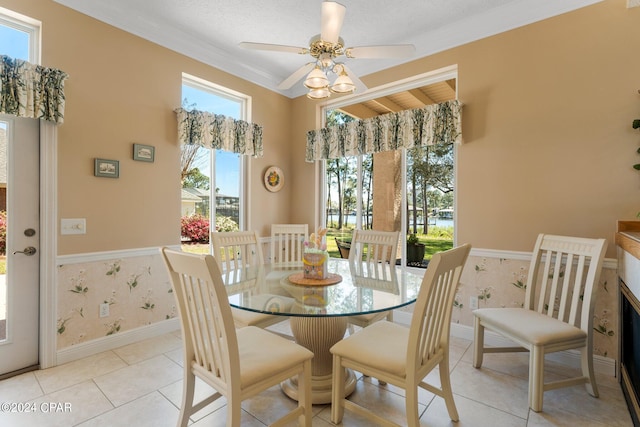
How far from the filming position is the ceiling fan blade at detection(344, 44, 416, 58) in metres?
1.94

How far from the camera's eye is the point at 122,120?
2701mm

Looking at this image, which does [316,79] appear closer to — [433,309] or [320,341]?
[433,309]

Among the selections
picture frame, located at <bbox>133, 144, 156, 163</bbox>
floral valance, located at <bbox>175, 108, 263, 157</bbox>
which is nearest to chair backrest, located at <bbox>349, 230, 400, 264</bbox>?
floral valance, located at <bbox>175, 108, 263, 157</bbox>

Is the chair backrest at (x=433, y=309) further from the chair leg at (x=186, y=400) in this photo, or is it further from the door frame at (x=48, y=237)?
the door frame at (x=48, y=237)

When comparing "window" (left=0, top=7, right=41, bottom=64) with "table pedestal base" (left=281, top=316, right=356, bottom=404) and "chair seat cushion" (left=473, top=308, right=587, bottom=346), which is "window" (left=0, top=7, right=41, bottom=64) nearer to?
"table pedestal base" (left=281, top=316, right=356, bottom=404)

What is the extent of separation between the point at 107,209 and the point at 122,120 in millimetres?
780

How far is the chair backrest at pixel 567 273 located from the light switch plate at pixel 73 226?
350 centimetres

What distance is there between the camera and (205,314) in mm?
1356

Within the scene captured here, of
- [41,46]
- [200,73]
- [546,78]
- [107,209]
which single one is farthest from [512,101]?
[41,46]

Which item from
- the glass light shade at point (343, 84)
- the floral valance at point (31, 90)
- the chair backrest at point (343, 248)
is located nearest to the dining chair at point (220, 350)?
the glass light shade at point (343, 84)

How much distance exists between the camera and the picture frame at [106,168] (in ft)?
8.35

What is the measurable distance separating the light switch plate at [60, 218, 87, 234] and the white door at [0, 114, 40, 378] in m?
0.15

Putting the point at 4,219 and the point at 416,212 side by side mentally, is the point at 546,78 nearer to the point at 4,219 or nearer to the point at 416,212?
the point at 416,212

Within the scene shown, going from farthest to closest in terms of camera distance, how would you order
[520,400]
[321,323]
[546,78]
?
1. [546,78]
2. [321,323]
3. [520,400]
